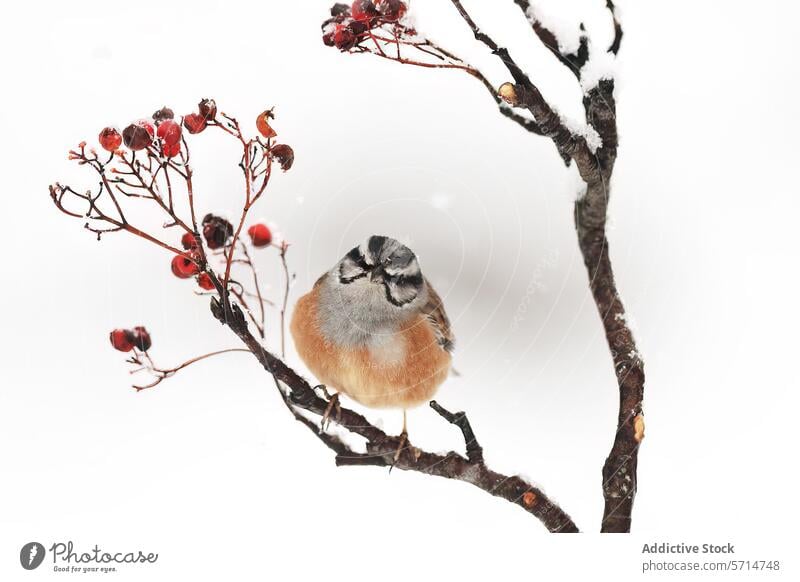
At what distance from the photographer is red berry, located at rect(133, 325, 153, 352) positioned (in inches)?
35.1

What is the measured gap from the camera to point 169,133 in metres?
0.78

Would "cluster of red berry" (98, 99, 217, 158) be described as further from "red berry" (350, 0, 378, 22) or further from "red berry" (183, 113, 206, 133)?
"red berry" (350, 0, 378, 22)

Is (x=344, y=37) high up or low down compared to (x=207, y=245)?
up

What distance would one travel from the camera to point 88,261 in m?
1.11

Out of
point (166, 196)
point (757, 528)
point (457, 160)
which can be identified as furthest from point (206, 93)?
point (757, 528)

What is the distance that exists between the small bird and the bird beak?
0.08ft

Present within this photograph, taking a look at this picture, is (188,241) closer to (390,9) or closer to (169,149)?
(169,149)

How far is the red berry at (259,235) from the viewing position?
0.92 m

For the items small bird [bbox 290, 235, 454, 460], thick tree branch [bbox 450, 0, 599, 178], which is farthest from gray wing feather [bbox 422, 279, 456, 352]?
thick tree branch [bbox 450, 0, 599, 178]

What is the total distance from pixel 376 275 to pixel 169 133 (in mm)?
311

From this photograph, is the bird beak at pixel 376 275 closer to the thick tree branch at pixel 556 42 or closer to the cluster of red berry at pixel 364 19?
the cluster of red berry at pixel 364 19

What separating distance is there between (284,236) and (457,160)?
0.26 meters

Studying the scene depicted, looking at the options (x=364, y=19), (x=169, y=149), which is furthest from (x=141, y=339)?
(x=364, y=19)

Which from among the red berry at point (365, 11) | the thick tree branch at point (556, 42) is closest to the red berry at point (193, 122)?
the red berry at point (365, 11)
